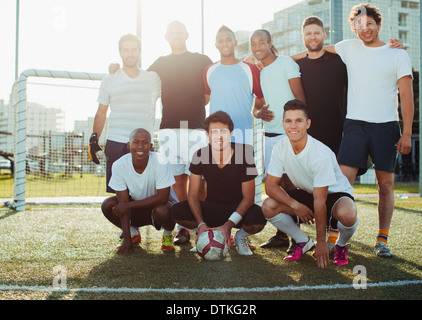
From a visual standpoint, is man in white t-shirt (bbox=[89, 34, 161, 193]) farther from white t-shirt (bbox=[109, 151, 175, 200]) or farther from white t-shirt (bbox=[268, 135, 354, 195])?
white t-shirt (bbox=[268, 135, 354, 195])

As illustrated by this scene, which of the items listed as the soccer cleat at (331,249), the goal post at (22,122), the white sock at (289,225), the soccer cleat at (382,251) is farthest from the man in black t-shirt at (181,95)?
the goal post at (22,122)

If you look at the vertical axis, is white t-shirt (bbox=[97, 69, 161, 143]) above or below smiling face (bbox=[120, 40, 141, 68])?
below

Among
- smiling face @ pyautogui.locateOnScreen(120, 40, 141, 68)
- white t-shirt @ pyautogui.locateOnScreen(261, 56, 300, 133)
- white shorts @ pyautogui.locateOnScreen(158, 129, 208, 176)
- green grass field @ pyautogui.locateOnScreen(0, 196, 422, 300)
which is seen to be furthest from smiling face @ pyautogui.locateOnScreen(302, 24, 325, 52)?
green grass field @ pyautogui.locateOnScreen(0, 196, 422, 300)

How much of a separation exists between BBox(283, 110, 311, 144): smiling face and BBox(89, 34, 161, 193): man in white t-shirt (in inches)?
65.2

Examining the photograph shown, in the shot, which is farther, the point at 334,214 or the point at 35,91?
the point at 35,91

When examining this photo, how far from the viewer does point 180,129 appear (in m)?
4.17

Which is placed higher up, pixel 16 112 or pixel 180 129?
pixel 16 112

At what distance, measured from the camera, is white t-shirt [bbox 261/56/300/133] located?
12.5 feet

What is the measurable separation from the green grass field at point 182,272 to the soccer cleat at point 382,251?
62 millimetres

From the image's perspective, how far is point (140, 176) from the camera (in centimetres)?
380

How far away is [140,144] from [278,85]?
1.44 m
